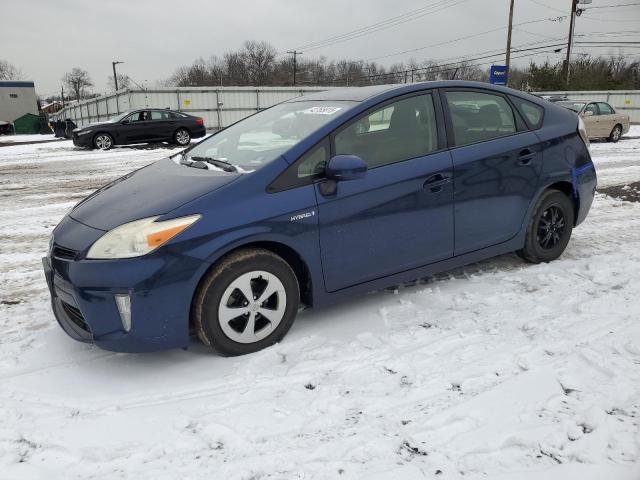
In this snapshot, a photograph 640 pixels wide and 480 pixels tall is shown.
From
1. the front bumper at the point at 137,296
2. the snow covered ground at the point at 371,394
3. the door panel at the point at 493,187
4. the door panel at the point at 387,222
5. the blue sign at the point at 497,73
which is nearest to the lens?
the snow covered ground at the point at 371,394

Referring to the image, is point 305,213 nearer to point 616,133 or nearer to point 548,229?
point 548,229

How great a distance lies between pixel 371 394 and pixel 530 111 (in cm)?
303

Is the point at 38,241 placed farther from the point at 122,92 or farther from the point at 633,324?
the point at 122,92

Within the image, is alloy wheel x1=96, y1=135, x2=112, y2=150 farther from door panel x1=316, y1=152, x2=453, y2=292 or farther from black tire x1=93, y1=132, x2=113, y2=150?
door panel x1=316, y1=152, x2=453, y2=292

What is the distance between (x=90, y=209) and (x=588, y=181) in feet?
13.8

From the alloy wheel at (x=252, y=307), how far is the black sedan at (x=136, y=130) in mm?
17017

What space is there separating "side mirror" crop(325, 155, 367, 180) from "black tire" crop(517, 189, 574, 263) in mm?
1968

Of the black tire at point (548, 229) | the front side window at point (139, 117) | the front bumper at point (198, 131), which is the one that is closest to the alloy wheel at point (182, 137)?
the front bumper at point (198, 131)

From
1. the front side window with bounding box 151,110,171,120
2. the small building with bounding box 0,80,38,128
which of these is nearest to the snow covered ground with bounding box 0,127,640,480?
the front side window with bounding box 151,110,171,120

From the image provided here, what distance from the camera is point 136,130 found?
18672 mm

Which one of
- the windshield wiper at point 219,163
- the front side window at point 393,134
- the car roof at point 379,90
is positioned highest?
the car roof at point 379,90

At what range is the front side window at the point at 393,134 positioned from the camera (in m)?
3.63

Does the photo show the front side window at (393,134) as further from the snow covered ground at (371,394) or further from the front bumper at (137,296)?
the front bumper at (137,296)

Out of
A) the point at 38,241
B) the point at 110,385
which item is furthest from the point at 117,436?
the point at 38,241
